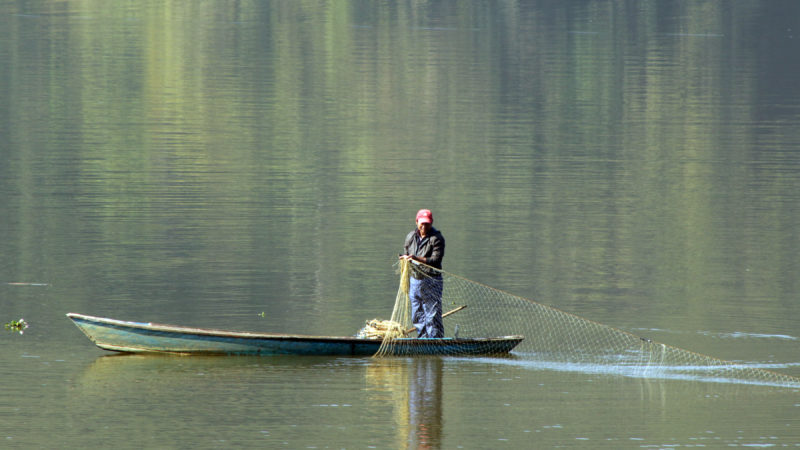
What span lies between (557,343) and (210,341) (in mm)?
5759

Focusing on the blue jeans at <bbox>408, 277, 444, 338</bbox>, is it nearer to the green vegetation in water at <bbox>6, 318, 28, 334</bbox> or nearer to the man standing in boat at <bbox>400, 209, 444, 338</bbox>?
the man standing in boat at <bbox>400, 209, 444, 338</bbox>

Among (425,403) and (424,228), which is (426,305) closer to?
(424,228)

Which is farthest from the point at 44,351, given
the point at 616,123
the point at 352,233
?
the point at 616,123

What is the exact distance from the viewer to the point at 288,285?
27.7 m

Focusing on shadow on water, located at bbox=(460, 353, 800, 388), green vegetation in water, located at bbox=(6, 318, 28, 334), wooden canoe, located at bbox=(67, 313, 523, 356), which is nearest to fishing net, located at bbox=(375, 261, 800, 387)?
shadow on water, located at bbox=(460, 353, 800, 388)

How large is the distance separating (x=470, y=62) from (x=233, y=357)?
64.2m

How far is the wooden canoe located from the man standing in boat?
77 cm

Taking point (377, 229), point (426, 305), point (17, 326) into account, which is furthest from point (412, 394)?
point (377, 229)

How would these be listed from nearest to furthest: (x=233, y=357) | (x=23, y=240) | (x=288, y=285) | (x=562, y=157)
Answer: (x=233, y=357) < (x=288, y=285) < (x=23, y=240) < (x=562, y=157)

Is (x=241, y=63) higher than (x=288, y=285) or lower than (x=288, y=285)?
higher

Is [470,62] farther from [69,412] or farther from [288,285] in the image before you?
[69,412]

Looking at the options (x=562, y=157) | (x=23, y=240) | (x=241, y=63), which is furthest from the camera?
(x=241, y=63)

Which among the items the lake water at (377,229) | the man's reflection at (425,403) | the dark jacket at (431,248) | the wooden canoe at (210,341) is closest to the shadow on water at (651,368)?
the lake water at (377,229)

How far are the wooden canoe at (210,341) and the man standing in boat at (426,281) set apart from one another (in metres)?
0.77
